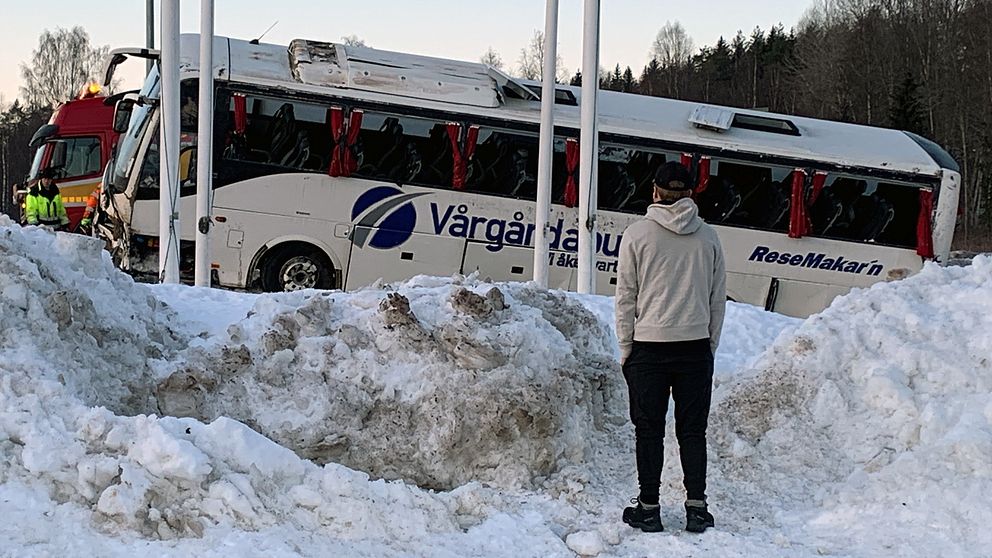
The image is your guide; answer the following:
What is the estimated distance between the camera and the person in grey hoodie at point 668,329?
16.7ft

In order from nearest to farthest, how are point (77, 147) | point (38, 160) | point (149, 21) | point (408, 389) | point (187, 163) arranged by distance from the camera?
point (408, 389) < point (187, 163) < point (77, 147) < point (38, 160) < point (149, 21)

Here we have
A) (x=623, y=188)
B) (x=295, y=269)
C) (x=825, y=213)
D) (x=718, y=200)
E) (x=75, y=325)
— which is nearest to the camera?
(x=75, y=325)

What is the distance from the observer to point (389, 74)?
51.1 ft

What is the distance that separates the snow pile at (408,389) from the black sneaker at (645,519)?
2.59ft

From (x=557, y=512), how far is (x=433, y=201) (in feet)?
35.2

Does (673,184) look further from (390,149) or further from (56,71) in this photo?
(56,71)

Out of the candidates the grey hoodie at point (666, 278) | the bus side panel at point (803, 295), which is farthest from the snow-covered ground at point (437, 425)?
the bus side panel at point (803, 295)

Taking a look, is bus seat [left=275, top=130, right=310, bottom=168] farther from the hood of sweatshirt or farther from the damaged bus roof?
the hood of sweatshirt

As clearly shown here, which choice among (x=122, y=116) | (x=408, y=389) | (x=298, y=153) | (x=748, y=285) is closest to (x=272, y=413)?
(x=408, y=389)

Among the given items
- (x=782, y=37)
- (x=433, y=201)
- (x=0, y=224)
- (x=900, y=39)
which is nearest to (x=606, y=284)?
(x=433, y=201)

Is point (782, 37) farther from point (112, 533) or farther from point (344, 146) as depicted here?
point (112, 533)

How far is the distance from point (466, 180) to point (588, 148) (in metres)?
4.07

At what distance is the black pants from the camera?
16.8ft

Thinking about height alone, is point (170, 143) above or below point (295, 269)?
above
